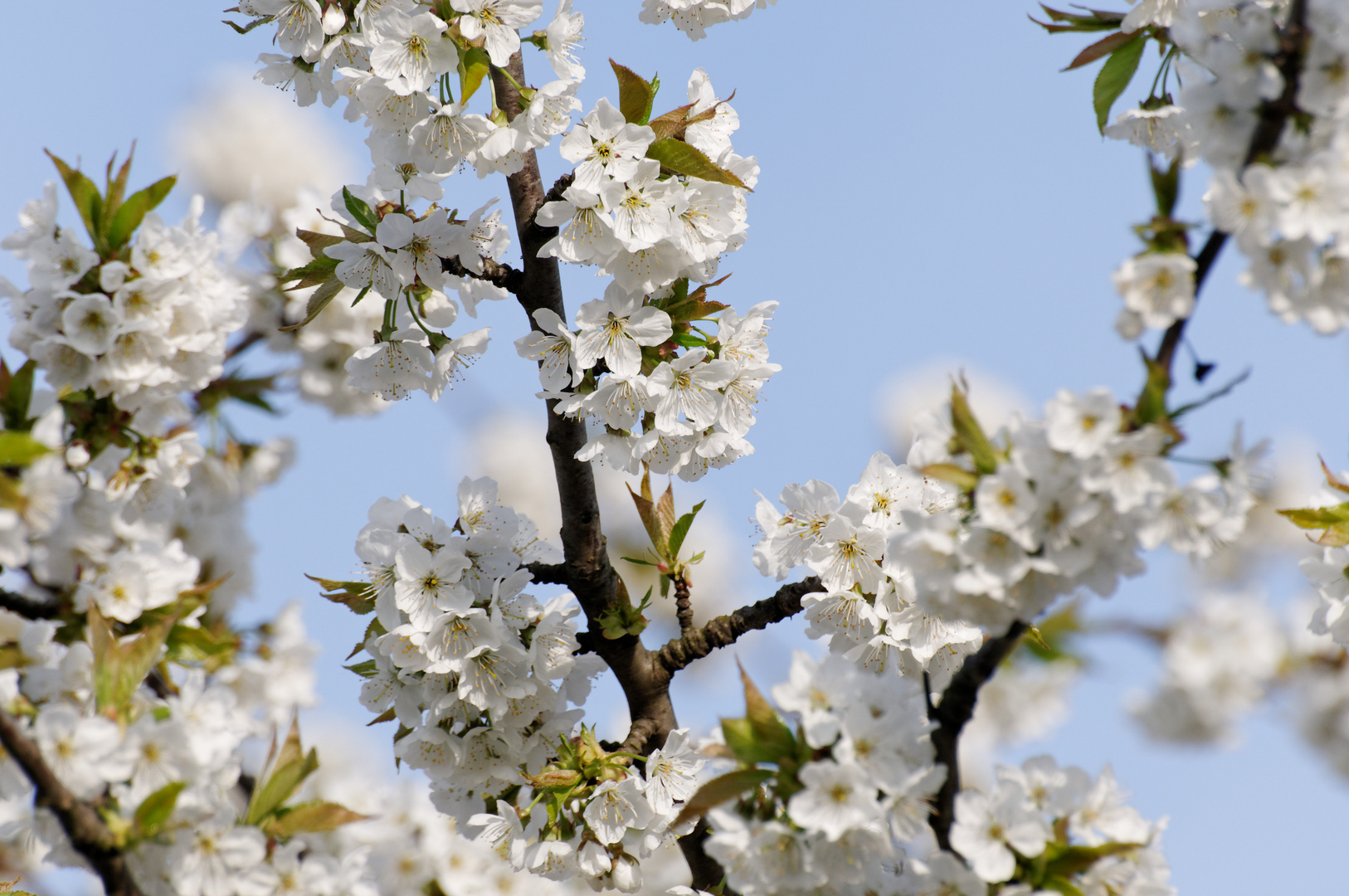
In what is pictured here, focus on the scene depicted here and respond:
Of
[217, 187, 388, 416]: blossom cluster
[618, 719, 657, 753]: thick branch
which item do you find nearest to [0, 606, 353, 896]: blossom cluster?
[618, 719, 657, 753]: thick branch

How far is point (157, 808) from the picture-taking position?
185cm

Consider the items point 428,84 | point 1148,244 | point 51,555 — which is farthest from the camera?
point 428,84

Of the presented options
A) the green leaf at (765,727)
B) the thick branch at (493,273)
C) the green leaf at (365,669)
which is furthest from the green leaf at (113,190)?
the green leaf at (765,727)

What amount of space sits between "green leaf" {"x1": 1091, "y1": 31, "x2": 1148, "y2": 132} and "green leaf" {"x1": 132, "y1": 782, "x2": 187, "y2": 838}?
272 centimetres

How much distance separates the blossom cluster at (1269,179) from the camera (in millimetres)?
1610

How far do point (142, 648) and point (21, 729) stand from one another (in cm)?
25

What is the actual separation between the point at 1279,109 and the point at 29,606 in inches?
102

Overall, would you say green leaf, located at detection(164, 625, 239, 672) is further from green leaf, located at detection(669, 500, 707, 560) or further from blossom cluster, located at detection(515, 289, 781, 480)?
green leaf, located at detection(669, 500, 707, 560)

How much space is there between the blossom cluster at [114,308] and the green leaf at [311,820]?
1056 mm

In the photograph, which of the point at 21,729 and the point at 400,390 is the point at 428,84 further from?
the point at 21,729

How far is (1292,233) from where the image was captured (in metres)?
1.59

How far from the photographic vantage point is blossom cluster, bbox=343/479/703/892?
2.67 metres

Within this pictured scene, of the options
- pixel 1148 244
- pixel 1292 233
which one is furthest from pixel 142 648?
pixel 1292 233

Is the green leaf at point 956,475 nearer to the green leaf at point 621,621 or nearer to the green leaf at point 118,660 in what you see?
the green leaf at point 621,621
